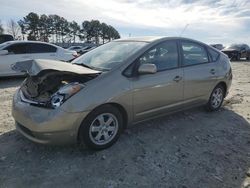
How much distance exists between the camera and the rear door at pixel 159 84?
409 cm

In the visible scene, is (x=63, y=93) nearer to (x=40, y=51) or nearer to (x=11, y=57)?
(x=11, y=57)

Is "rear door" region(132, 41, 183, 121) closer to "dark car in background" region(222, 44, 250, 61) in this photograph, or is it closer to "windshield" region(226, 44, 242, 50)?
"dark car in background" region(222, 44, 250, 61)

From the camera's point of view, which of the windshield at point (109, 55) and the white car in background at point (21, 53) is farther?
the white car in background at point (21, 53)

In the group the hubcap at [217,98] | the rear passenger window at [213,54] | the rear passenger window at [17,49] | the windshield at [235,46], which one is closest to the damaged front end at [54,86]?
the rear passenger window at [213,54]

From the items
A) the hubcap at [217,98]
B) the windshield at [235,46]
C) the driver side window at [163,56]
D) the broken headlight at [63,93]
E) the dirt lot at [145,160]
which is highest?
the windshield at [235,46]

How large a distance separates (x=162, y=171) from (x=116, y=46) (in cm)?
226

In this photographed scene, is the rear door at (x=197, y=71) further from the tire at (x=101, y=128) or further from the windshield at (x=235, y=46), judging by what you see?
the windshield at (x=235, y=46)

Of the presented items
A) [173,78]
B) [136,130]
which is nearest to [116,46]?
[173,78]

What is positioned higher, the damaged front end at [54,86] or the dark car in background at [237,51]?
the dark car in background at [237,51]

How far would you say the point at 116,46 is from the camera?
15.5 ft

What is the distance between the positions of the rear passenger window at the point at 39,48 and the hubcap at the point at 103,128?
694cm

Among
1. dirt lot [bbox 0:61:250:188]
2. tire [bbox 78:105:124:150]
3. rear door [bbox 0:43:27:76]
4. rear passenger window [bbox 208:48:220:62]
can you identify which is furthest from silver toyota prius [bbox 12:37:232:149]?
rear door [bbox 0:43:27:76]

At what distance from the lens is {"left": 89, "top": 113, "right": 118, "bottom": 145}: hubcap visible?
371 centimetres

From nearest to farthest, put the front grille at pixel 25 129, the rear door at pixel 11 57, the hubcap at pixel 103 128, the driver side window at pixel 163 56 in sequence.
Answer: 1. the front grille at pixel 25 129
2. the hubcap at pixel 103 128
3. the driver side window at pixel 163 56
4. the rear door at pixel 11 57
